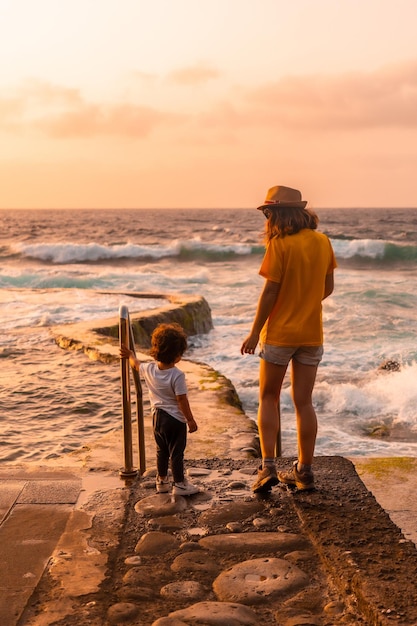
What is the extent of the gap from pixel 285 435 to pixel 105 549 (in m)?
4.63

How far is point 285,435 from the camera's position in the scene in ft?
25.7

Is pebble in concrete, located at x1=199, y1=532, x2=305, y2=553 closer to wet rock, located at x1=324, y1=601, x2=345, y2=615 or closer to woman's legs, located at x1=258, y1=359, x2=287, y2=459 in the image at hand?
wet rock, located at x1=324, y1=601, x2=345, y2=615

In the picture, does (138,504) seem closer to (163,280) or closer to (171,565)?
(171,565)

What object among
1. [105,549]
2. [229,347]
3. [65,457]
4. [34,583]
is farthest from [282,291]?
[229,347]

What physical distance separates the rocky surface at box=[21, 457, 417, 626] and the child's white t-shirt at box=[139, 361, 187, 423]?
19.0 inches

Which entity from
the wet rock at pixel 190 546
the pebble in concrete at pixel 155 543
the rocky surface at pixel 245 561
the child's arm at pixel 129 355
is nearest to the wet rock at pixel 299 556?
the rocky surface at pixel 245 561

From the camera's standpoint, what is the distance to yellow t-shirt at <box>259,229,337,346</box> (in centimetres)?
381

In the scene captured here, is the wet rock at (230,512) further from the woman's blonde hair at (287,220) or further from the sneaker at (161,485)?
the woman's blonde hair at (287,220)

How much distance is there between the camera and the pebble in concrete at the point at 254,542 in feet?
11.2

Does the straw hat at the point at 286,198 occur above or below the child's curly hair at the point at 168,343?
above

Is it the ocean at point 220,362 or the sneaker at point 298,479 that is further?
the ocean at point 220,362

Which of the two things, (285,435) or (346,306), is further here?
(346,306)

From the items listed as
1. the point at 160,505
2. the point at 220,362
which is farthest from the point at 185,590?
the point at 220,362

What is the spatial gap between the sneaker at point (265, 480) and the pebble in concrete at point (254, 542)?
433 mm
